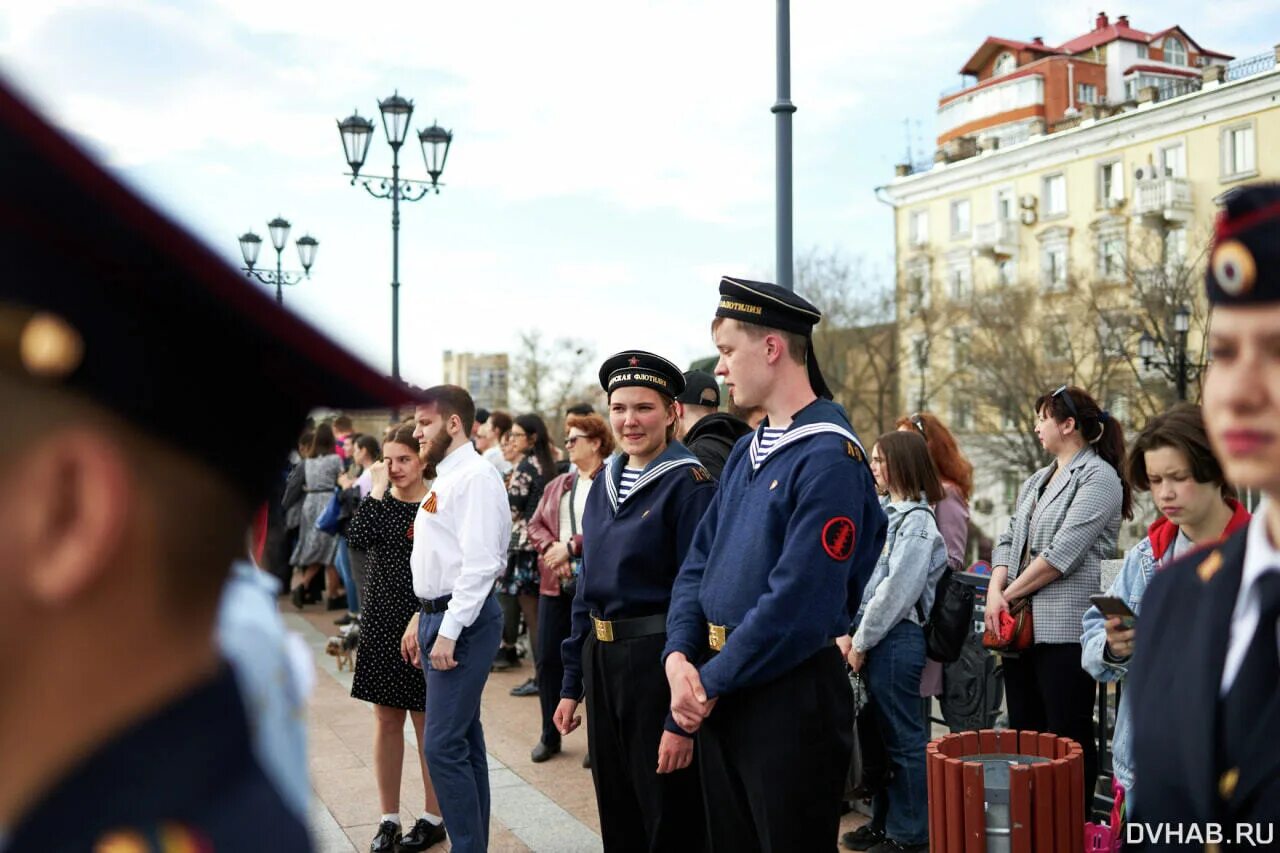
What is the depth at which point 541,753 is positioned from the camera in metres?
8.04

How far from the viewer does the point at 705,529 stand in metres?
4.41

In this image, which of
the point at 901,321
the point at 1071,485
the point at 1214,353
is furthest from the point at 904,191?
the point at 1214,353

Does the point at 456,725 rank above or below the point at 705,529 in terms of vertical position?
below

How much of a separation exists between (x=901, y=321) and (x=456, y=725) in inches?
1822

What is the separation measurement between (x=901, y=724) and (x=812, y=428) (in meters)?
2.63

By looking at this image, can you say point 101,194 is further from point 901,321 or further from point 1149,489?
point 901,321

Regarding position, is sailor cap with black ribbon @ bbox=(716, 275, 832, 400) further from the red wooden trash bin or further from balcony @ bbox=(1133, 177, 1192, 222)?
balcony @ bbox=(1133, 177, 1192, 222)

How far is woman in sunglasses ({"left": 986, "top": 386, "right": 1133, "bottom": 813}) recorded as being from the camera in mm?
5840

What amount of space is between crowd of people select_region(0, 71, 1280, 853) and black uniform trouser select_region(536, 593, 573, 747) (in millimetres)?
34

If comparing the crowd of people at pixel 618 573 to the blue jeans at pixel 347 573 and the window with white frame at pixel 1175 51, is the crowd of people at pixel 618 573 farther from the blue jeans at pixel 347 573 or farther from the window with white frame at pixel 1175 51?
the window with white frame at pixel 1175 51

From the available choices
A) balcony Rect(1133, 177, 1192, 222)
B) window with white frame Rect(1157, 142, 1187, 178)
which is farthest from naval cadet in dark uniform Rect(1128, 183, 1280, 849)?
window with white frame Rect(1157, 142, 1187, 178)

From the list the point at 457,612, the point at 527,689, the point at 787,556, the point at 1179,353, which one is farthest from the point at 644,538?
the point at 1179,353

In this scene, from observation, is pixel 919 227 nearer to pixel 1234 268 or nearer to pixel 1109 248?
pixel 1109 248

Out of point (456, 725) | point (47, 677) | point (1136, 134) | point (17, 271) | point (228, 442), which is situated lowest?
point (456, 725)
